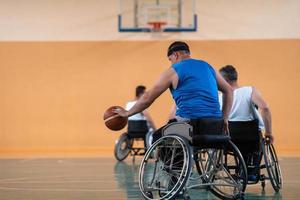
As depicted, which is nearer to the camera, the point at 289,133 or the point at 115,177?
the point at 115,177

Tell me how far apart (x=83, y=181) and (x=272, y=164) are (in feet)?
7.07

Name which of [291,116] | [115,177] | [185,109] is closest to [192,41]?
[291,116]

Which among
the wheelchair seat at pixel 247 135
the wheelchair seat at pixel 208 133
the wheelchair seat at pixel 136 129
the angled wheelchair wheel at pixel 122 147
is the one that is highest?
the wheelchair seat at pixel 208 133

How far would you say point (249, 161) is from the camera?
5.73 metres

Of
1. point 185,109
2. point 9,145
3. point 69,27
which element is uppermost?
Answer: point 69,27

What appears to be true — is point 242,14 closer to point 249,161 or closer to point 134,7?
point 134,7

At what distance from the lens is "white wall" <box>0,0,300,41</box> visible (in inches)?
487

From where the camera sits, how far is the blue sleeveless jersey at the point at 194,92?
4.79 meters

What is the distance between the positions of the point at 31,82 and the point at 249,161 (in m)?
A: 7.60

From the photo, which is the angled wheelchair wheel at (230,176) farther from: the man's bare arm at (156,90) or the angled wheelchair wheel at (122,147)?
the angled wheelchair wheel at (122,147)

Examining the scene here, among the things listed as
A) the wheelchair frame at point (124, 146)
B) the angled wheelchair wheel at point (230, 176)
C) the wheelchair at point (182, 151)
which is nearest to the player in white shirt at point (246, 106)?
the angled wheelchair wheel at point (230, 176)

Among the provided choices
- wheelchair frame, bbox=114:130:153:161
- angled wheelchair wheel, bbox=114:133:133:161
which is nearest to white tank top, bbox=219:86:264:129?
wheelchair frame, bbox=114:130:153:161

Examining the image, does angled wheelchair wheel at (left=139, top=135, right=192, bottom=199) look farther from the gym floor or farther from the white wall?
the white wall

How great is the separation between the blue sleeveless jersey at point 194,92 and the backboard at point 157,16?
23.6ft
